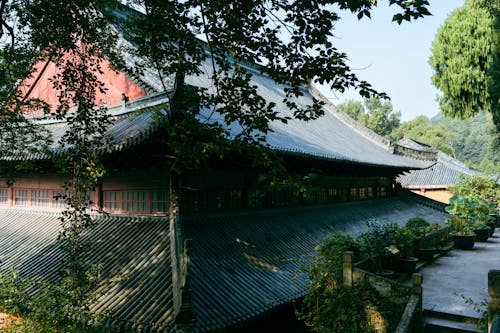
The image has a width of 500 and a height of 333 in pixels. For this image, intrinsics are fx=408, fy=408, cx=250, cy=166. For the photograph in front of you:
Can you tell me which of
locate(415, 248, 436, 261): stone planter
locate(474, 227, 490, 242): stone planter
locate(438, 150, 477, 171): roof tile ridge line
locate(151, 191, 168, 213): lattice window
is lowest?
locate(474, 227, 490, 242): stone planter

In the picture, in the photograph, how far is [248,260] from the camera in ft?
26.1

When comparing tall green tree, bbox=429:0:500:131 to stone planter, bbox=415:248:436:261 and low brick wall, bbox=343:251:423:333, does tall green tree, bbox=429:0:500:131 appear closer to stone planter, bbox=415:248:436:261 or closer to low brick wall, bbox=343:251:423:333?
stone planter, bbox=415:248:436:261

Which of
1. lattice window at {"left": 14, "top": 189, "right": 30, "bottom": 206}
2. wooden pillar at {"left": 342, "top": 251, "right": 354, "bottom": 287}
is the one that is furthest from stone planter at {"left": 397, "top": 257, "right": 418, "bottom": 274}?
lattice window at {"left": 14, "top": 189, "right": 30, "bottom": 206}

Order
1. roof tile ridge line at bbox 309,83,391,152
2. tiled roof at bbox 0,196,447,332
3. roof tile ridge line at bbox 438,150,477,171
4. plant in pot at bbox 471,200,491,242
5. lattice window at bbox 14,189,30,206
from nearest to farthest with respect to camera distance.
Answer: tiled roof at bbox 0,196,447,332, lattice window at bbox 14,189,30,206, plant in pot at bbox 471,200,491,242, roof tile ridge line at bbox 309,83,391,152, roof tile ridge line at bbox 438,150,477,171

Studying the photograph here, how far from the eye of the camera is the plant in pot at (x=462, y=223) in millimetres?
14758

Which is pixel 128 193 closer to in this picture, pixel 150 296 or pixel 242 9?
pixel 150 296

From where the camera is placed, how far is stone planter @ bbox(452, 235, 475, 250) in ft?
48.2

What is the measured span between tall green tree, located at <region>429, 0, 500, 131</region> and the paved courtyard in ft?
28.2

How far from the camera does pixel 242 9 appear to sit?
495 centimetres

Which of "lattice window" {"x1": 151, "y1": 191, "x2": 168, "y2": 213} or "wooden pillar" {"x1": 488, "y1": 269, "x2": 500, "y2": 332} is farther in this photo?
"lattice window" {"x1": 151, "y1": 191, "x2": 168, "y2": 213}

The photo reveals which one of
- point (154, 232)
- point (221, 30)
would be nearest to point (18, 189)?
point (154, 232)

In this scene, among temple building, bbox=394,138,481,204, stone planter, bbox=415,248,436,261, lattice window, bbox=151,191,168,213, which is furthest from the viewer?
temple building, bbox=394,138,481,204

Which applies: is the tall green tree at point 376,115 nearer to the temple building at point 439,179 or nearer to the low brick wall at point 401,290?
the temple building at point 439,179

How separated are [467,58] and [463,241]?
1146 cm
